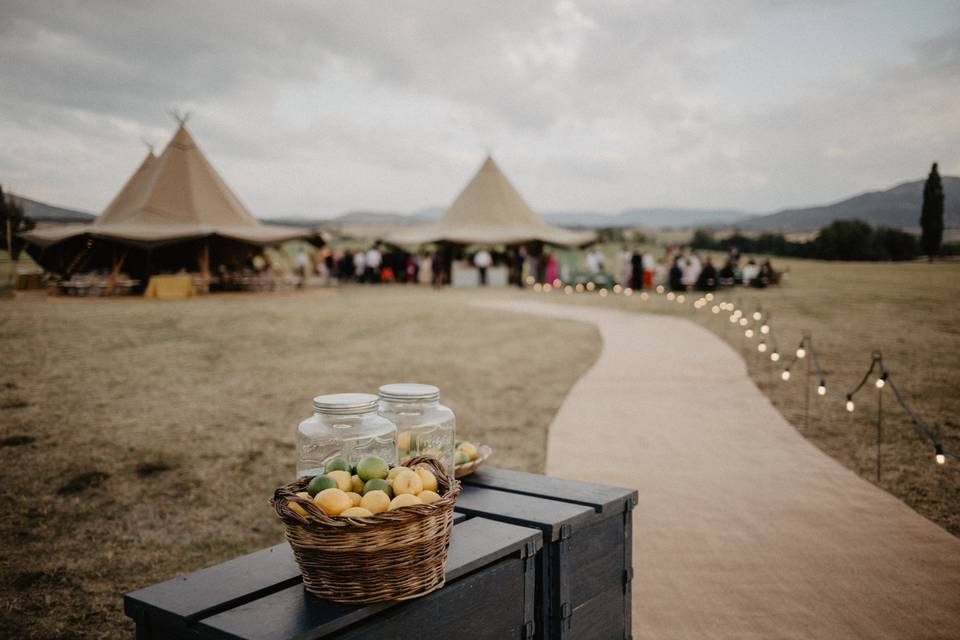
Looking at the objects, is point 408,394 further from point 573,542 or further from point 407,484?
point 573,542

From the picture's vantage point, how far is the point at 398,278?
1144 inches

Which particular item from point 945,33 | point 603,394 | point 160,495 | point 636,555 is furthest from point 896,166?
point 160,495

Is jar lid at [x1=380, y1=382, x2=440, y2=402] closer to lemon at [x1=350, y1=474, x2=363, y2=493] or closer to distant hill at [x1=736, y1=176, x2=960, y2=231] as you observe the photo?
lemon at [x1=350, y1=474, x2=363, y2=493]

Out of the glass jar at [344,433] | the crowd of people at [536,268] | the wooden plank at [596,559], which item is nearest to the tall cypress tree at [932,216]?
the crowd of people at [536,268]

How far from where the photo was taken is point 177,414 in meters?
7.36

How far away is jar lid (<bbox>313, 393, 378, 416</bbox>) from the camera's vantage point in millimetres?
2322

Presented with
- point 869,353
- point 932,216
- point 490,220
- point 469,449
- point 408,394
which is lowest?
point 869,353

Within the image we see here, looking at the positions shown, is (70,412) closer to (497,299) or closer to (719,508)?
(719,508)

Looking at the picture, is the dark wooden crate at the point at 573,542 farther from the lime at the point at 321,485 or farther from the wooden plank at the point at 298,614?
the lime at the point at 321,485

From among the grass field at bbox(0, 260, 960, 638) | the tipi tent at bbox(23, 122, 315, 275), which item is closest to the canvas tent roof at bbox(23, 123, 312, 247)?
the tipi tent at bbox(23, 122, 315, 275)

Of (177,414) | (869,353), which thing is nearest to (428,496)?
(177,414)

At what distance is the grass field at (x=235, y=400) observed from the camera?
429 cm

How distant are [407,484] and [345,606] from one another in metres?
0.37

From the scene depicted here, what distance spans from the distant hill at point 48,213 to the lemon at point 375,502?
16717mm
